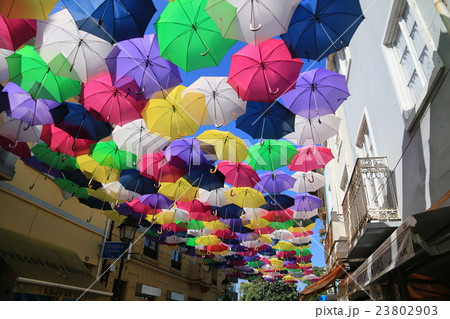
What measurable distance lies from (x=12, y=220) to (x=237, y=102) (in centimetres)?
825

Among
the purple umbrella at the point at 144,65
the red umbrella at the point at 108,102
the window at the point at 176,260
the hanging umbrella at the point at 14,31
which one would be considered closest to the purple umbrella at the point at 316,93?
the purple umbrella at the point at 144,65

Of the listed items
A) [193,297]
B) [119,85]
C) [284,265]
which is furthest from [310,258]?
[119,85]

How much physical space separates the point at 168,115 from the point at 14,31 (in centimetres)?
313

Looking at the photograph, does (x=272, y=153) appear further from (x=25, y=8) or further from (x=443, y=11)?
(x=25, y=8)

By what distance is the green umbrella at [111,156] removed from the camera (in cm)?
877

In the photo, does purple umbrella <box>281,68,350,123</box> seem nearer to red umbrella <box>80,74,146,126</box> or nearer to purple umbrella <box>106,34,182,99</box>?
Result: purple umbrella <box>106,34,182,99</box>

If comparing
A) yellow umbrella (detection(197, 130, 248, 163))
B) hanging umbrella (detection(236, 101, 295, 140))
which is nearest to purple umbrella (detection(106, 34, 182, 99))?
hanging umbrella (detection(236, 101, 295, 140))

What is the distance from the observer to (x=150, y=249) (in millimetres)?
18797

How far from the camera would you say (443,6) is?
4387mm

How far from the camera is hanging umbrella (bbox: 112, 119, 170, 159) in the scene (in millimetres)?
7891

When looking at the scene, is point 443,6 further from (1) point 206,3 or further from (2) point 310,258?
(2) point 310,258

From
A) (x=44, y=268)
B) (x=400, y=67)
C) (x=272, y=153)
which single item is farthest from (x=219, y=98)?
(x=44, y=268)

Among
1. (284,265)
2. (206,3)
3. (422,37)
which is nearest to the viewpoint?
(206,3)

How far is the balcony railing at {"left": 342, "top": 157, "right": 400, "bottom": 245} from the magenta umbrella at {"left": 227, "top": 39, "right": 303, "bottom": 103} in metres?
2.86
